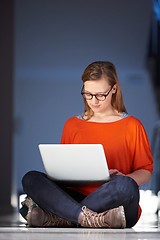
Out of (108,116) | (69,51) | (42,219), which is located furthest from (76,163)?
(69,51)

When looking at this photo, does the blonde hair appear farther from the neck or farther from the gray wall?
the gray wall

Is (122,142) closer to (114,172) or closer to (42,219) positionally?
(114,172)

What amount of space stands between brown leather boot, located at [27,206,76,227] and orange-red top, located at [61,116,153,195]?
24cm

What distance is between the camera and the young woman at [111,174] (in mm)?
1888

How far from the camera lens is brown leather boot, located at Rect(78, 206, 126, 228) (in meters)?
1.83

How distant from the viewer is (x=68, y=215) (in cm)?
187

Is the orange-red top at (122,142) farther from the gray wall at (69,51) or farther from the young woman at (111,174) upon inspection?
the gray wall at (69,51)

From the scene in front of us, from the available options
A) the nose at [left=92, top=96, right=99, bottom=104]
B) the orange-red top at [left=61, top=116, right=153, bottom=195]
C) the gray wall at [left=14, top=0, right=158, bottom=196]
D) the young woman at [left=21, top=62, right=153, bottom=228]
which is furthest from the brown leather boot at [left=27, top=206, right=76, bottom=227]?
the gray wall at [left=14, top=0, right=158, bottom=196]

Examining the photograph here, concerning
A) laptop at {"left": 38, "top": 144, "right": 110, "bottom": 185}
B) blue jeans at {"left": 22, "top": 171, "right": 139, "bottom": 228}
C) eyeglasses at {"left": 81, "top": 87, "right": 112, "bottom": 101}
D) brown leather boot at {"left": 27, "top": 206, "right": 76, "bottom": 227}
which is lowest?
brown leather boot at {"left": 27, "top": 206, "right": 76, "bottom": 227}

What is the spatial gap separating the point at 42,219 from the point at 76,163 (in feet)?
0.94

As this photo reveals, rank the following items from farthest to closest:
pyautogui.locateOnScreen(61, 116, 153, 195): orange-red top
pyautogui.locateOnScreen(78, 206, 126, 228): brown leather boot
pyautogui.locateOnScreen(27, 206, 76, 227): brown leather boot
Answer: pyautogui.locateOnScreen(61, 116, 153, 195): orange-red top, pyautogui.locateOnScreen(27, 206, 76, 227): brown leather boot, pyautogui.locateOnScreen(78, 206, 126, 228): brown leather boot

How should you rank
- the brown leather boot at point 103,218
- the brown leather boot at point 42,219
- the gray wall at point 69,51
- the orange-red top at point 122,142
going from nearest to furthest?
the brown leather boot at point 103,218 → the brown leather boot at point 42,219 → the orange-red top at point 122,142 → the gray wall at point 69,51

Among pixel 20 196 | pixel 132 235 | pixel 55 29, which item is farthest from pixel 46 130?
pixel 132 235

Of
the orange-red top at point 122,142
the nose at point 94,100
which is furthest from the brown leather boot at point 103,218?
the nose at point 94,100
